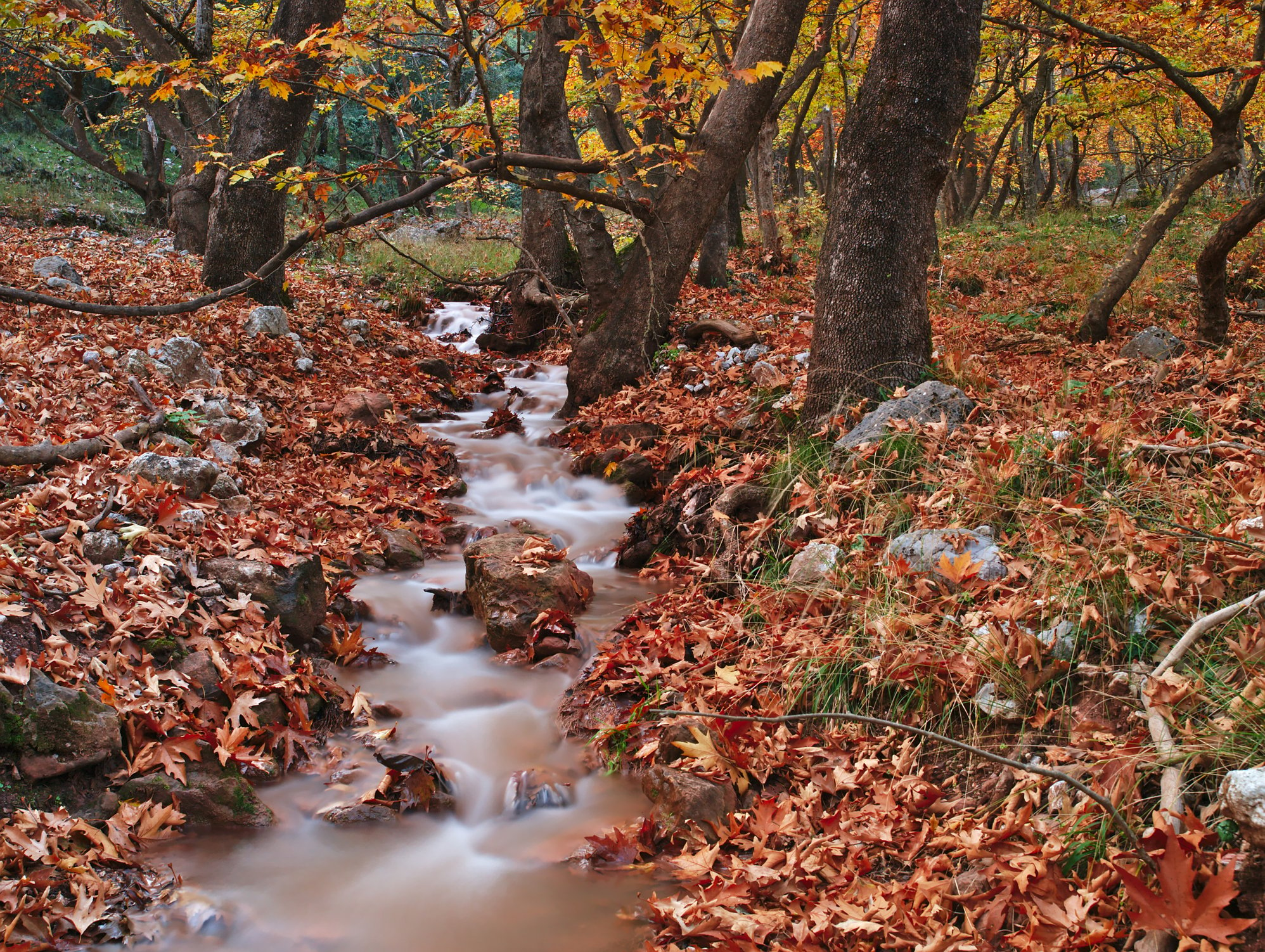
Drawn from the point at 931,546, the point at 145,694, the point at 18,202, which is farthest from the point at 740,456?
the point at 18,202

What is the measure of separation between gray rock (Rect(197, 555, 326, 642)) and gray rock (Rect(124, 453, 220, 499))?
2.86 feet

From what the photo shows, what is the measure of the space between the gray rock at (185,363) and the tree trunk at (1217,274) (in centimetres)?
905

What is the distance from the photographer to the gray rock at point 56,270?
8.44 meters

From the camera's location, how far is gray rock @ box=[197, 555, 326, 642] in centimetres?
450

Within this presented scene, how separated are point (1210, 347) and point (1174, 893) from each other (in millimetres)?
6565

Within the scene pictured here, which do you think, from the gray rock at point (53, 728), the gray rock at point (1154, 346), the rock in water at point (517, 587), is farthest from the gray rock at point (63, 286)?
the gray rock at point (1154, 346)

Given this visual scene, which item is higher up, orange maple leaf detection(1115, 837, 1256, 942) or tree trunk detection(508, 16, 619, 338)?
tree trunk detection(508, 16, 619, 338)

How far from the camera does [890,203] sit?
217 inches

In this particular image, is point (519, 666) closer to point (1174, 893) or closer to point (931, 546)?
point (931, 546)

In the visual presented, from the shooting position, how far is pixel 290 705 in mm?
4027

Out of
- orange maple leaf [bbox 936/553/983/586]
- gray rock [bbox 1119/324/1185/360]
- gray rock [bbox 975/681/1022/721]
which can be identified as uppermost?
gray rock [bbox 1119/324/1185/360]

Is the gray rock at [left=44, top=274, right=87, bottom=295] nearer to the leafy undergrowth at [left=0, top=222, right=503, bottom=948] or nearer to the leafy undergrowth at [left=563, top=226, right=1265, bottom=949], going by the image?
the leafy undergrowth at [left=0, top=222, right=503, bottom=948]

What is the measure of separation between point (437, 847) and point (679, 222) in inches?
262

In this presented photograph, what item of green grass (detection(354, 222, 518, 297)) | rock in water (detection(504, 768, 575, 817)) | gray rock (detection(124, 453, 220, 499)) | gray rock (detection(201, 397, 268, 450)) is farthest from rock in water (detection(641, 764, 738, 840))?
green grass (detection(354, 222, 518, 297))
